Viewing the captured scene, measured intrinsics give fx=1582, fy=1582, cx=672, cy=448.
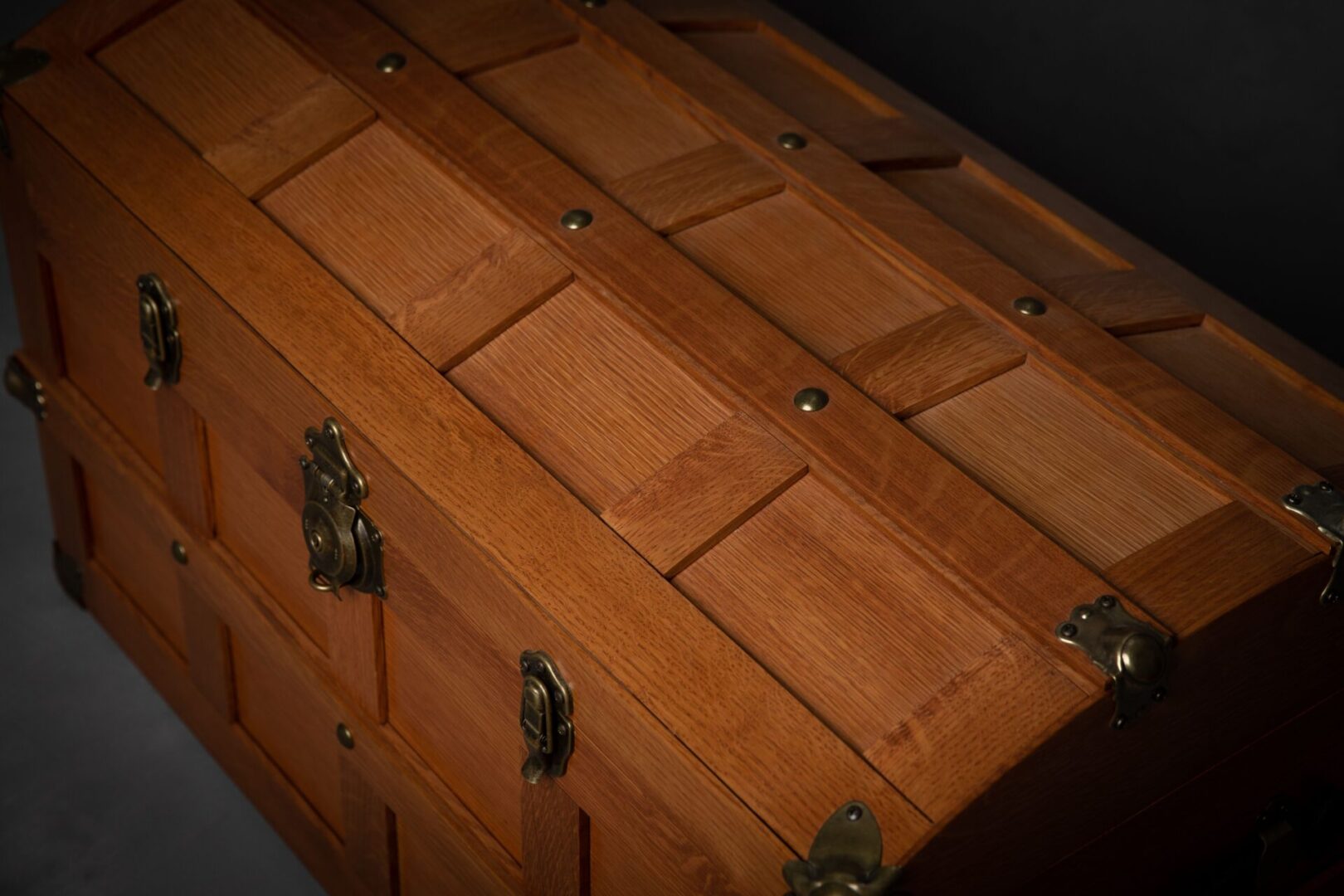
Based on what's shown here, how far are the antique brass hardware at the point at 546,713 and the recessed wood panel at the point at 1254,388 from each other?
915 millimetres

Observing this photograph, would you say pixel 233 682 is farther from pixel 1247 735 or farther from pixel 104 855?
pixel 1247 735

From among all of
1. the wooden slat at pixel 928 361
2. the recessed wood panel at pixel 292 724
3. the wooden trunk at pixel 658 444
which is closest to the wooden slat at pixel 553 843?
the wooden trunk at pixel 658 444

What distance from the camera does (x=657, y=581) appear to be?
5.92ft

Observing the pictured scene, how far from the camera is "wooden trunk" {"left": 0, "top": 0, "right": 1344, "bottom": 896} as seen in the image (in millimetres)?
1722

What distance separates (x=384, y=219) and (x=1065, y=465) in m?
1.00

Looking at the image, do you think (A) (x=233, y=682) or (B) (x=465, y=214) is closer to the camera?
(B) (x=465, y=214)

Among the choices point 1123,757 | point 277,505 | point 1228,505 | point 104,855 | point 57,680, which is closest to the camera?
point 1123,757

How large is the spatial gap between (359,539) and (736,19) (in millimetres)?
1180

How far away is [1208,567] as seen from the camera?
1.77 metres

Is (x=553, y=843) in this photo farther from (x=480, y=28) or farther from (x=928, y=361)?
(x=480, y=28)

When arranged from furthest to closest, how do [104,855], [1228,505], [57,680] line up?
[57,680] → [104,855] → [1228,505]

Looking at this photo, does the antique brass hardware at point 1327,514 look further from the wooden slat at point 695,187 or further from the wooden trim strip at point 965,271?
the wooden slat at point 695,187

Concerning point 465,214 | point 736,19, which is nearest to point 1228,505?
point 465,214

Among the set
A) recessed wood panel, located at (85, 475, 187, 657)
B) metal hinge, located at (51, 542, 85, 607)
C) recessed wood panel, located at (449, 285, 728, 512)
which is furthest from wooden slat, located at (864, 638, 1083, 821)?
metal hinge, located at (51, 542, 85, 607)
